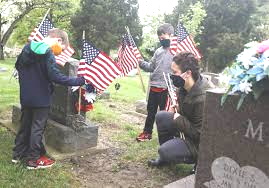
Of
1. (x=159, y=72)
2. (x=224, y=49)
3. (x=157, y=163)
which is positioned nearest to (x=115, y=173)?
(x=157, y=163)

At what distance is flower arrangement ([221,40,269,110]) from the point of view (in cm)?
277

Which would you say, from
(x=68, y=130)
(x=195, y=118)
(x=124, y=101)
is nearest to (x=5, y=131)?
(x=68, y=130)

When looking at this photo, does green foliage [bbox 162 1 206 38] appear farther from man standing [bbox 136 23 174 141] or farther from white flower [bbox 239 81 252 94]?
white flower [bbox 239 81 252 94]

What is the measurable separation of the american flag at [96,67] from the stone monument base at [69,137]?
61 centimetres

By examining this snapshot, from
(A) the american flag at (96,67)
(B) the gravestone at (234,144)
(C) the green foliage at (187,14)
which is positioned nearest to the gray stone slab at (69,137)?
(A) the american flag at (96,67)

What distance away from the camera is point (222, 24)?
2769cm

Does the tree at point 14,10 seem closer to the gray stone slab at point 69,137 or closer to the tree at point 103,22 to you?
the tree at point 103,22

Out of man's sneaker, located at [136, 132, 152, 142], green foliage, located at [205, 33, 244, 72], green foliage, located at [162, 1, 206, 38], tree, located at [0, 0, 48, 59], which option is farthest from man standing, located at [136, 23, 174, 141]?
tree, located at [0, 0, 48, 59]

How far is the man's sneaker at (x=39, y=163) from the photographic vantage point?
188 inches

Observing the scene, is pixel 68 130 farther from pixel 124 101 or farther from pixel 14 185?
pixel 124 101

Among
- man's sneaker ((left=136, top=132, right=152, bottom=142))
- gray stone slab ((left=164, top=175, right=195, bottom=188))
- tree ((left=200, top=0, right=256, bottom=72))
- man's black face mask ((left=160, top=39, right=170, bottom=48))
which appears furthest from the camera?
tree ((left=200, top=0, right=256, bottom=72))

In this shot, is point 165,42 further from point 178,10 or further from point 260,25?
point 178,10

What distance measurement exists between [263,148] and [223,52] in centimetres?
2398

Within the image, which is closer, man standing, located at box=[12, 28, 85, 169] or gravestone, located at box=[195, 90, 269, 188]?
gravestone, located at box=[195, 90, 269, 188]
